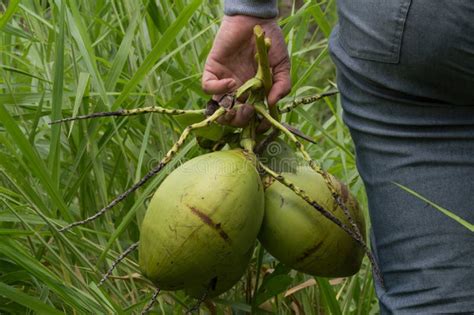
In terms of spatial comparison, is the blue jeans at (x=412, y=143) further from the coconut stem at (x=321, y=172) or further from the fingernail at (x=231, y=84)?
the fingernail at (x=231, y=84)

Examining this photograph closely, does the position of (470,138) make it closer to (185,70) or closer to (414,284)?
(414,284)

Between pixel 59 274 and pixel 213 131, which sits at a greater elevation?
pixel 213 131

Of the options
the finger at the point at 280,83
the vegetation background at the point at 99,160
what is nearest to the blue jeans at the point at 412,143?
the finger at the point at 280,83

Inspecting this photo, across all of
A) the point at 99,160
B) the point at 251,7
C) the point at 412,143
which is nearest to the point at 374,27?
the point at 412,143

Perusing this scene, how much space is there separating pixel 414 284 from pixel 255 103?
1.11ft

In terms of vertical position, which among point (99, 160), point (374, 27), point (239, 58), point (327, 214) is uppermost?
point (374, 27)

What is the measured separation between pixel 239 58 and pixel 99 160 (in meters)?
0.41

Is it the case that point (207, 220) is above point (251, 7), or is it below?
below

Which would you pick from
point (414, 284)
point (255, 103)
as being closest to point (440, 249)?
Result: point (414, 284)

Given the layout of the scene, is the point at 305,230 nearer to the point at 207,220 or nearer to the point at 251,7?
the point at 207,220

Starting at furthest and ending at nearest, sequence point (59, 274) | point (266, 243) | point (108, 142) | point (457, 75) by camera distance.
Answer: point (108, 142)
point (59, 274)
point (266, 243)
point (457, 75)

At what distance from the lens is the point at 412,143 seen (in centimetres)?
125

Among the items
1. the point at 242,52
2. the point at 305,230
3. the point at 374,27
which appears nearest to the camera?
the point at 374,27

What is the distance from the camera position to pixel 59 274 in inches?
65.9
